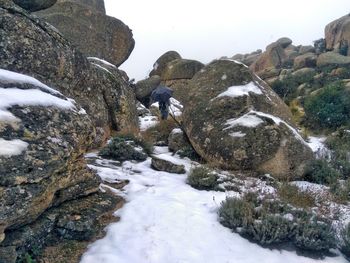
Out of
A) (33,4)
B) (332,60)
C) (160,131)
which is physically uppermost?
(332,60)

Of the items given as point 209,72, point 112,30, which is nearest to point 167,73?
point 112,30

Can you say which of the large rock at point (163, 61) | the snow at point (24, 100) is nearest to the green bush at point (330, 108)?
the snow at point (24, 100)

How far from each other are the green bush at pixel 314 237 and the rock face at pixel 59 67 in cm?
491

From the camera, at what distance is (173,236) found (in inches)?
176

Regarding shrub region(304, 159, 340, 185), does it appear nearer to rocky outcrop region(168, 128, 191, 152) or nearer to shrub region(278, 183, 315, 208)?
shrub region(278, 183, 315, 208)

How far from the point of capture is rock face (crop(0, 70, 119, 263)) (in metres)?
3.70

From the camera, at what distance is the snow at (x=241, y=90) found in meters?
8.79

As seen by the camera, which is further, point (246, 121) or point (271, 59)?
point (271, 59)

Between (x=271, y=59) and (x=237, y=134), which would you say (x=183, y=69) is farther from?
(x=271, y=59)

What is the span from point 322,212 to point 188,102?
4.85 metres

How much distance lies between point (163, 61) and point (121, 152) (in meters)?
19.6

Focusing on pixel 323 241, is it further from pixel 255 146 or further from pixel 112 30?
pixel 112 30

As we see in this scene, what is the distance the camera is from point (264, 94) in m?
9.09

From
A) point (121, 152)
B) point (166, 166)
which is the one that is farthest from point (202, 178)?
point (121, 152)
